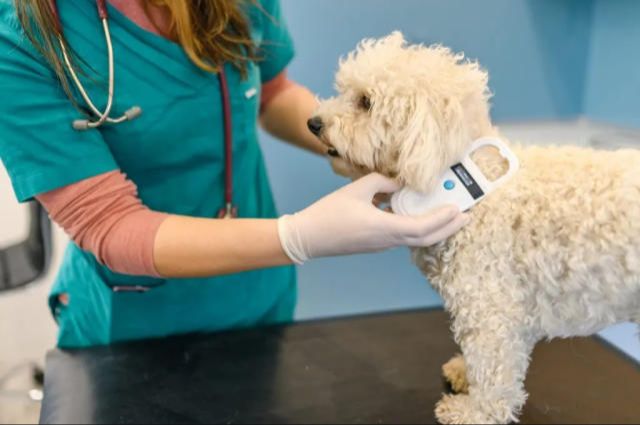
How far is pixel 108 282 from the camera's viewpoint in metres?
1.03

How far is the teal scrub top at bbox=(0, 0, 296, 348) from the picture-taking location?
0.76 m

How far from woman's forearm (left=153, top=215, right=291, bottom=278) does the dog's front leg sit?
27 centimetres

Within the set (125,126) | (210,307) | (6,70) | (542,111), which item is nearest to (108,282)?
(210,307)

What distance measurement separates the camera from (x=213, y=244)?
32.1 inches

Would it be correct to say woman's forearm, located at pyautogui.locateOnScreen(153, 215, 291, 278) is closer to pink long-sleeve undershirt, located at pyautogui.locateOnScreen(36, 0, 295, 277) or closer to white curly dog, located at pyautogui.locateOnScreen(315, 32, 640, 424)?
pink long-sleeve undershirt, located at pyautogui.locateOnScreen(36, 0, 295, 277)

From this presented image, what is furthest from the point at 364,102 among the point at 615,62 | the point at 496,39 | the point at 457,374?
the point at 457,374

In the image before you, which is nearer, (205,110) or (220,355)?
(205,110)

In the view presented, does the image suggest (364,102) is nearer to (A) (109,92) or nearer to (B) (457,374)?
(A) (109,92)

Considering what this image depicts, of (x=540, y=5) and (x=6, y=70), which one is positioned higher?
(x=540, y=5)

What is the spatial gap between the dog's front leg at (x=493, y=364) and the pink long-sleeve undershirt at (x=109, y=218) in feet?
1.41

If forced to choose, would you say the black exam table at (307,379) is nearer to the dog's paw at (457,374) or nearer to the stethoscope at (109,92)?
the dog's paw at (457,374)

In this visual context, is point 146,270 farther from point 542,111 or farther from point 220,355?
point 542,111

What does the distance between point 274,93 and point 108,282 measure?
46 centimetres

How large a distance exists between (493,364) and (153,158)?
0.56 m
